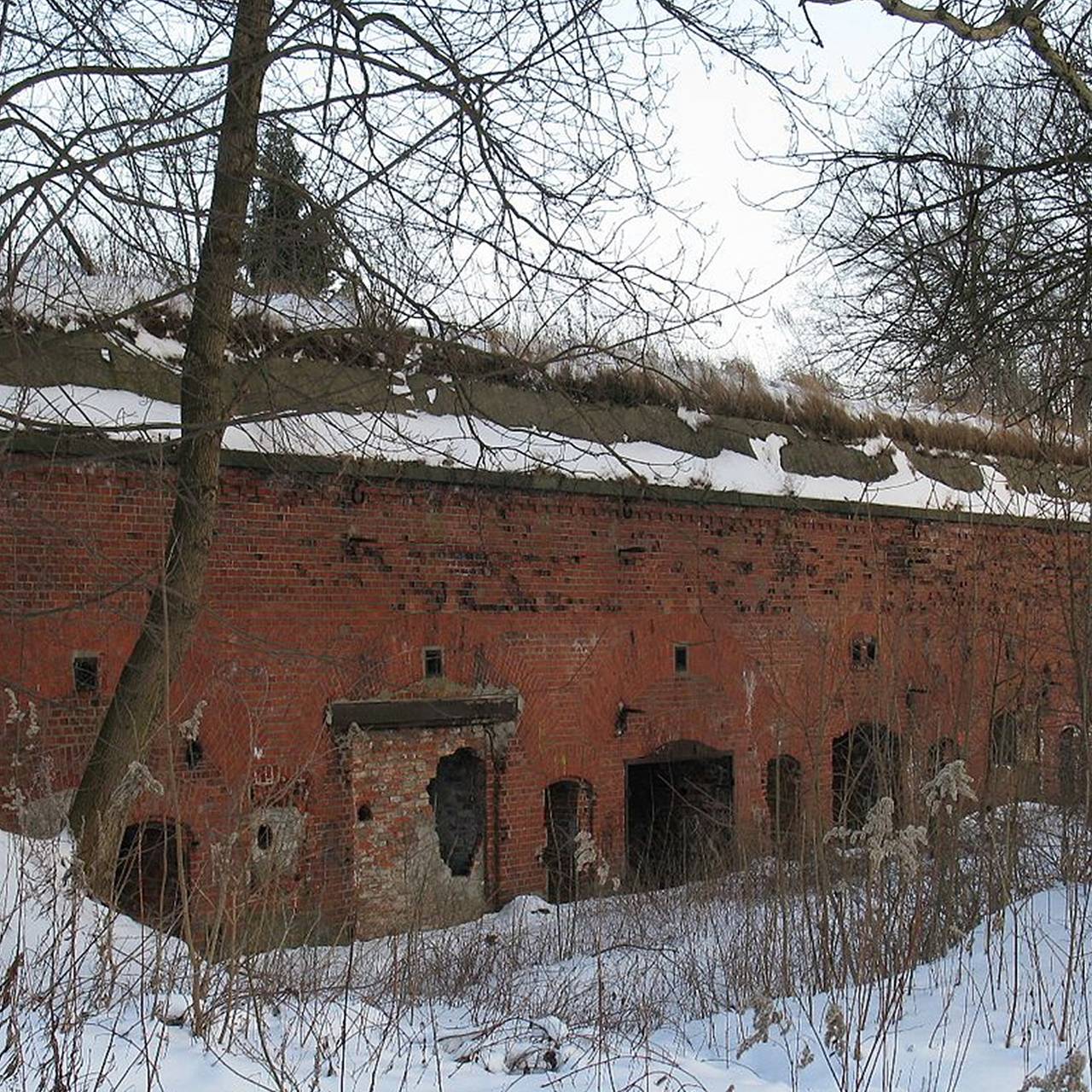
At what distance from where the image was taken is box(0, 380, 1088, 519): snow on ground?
21.7ft

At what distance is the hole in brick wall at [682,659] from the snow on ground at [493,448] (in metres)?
1.45

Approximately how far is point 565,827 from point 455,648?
2.00 meters

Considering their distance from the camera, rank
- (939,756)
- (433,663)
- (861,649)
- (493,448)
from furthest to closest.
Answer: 1. (861,649)
2. (433,663)
3. (493,448)
4. (939,756)

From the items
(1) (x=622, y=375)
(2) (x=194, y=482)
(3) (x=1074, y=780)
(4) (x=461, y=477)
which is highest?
(1) (x=622, y=375)

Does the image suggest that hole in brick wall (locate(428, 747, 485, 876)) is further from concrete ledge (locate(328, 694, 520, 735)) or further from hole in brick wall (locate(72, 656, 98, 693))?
hole in brick wall (locate(72, 656, 98, 693))

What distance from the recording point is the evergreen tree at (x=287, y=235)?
18.8 feet

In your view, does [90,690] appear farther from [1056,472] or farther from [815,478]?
[815,478]

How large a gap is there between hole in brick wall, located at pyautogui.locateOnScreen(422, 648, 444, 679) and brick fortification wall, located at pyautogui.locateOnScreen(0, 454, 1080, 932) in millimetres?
45

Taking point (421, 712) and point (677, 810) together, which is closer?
point (421, 712)

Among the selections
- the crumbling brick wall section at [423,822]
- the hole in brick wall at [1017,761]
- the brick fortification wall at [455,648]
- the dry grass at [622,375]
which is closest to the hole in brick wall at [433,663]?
the brick fortification wall at [455,648]

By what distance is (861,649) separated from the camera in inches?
485

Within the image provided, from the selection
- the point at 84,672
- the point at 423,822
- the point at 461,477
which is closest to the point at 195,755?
the point at 84,672

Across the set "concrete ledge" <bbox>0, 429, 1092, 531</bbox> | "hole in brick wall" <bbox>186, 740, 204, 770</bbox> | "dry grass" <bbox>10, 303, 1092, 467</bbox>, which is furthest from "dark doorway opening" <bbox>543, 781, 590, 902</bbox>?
"dry grass" <bbox>10, 303, 1092, 467</bbox>

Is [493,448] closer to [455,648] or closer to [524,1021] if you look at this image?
[455,648]
